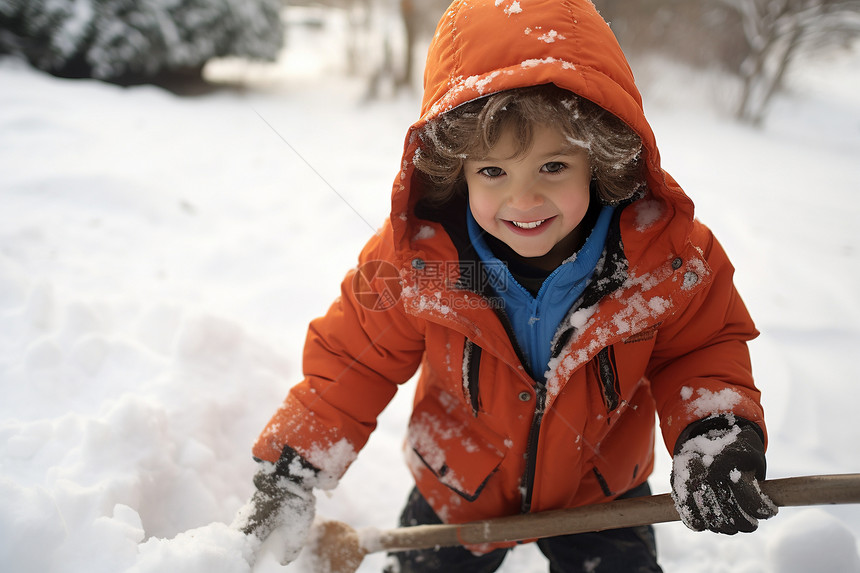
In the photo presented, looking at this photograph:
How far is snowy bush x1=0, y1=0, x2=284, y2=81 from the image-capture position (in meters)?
3.77

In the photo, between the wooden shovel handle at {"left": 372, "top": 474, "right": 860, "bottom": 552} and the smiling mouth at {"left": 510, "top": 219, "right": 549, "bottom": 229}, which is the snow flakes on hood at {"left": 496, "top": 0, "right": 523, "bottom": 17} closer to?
the smiling mouth at {"left": 510, "top": 219, "right": 549, "bottom": 229}

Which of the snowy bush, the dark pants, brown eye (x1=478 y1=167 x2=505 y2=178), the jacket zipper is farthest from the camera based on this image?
the snowy bush

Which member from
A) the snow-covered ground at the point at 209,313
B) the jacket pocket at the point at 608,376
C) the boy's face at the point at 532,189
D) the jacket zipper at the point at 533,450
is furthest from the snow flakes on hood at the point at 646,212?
the snow-covered ground at the point at 209,313

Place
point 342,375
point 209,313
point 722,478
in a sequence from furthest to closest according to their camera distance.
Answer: point 209,313
point 342,375
point 722,478

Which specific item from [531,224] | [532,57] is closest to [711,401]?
[531,224]

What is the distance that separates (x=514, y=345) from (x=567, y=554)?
518 millimetres

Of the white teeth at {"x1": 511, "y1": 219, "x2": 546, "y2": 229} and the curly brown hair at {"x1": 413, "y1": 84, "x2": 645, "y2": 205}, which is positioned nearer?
the curly brown hair at {"x1": 413, "y1": 84, "x2": 645, "y2": 205}

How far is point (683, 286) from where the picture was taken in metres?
0.95

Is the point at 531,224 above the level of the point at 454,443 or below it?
above

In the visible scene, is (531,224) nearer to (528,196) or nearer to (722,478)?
(528,196)

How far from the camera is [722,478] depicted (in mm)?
912

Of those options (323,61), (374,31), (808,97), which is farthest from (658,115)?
(323,61)

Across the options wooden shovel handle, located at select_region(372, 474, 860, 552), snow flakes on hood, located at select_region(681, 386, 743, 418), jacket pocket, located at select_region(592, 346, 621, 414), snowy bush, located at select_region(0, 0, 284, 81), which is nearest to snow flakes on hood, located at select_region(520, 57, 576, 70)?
jacket pocket, located at select_region(592, 346, 621, 414)

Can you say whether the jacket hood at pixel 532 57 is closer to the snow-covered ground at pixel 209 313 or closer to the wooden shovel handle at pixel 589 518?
the wooden shovel handle at pixel 589 518
